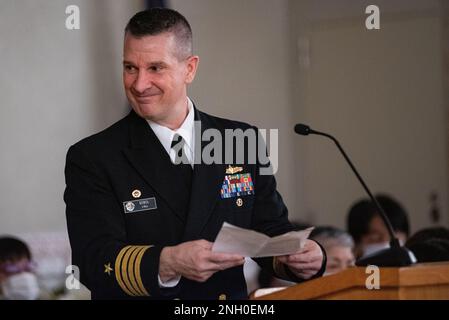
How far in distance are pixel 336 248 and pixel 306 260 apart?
1534mm

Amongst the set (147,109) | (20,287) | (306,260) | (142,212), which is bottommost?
(20,287)

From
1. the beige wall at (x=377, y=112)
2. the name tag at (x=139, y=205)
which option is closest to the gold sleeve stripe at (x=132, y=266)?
the name tag at (x=139, y=205)

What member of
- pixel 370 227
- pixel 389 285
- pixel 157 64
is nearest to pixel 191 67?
pixel 157 64

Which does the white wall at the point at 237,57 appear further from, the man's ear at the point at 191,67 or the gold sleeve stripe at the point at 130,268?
the gold sleeve stripe at the point at 130,268

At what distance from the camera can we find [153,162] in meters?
2.28

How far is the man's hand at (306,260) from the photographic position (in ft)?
7.11

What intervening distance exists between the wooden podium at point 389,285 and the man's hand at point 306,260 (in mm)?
102

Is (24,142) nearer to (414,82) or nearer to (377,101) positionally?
(377,101)

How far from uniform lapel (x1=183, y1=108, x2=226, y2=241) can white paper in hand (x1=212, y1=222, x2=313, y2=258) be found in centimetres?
23

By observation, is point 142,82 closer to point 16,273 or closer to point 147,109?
point 147,109

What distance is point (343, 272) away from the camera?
79.7 inches

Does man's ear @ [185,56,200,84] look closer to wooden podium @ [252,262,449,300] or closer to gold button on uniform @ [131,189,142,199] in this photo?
gold button on uniform @ [131,189,142,199]

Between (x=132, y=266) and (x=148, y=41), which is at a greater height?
(x=148, y=41)
